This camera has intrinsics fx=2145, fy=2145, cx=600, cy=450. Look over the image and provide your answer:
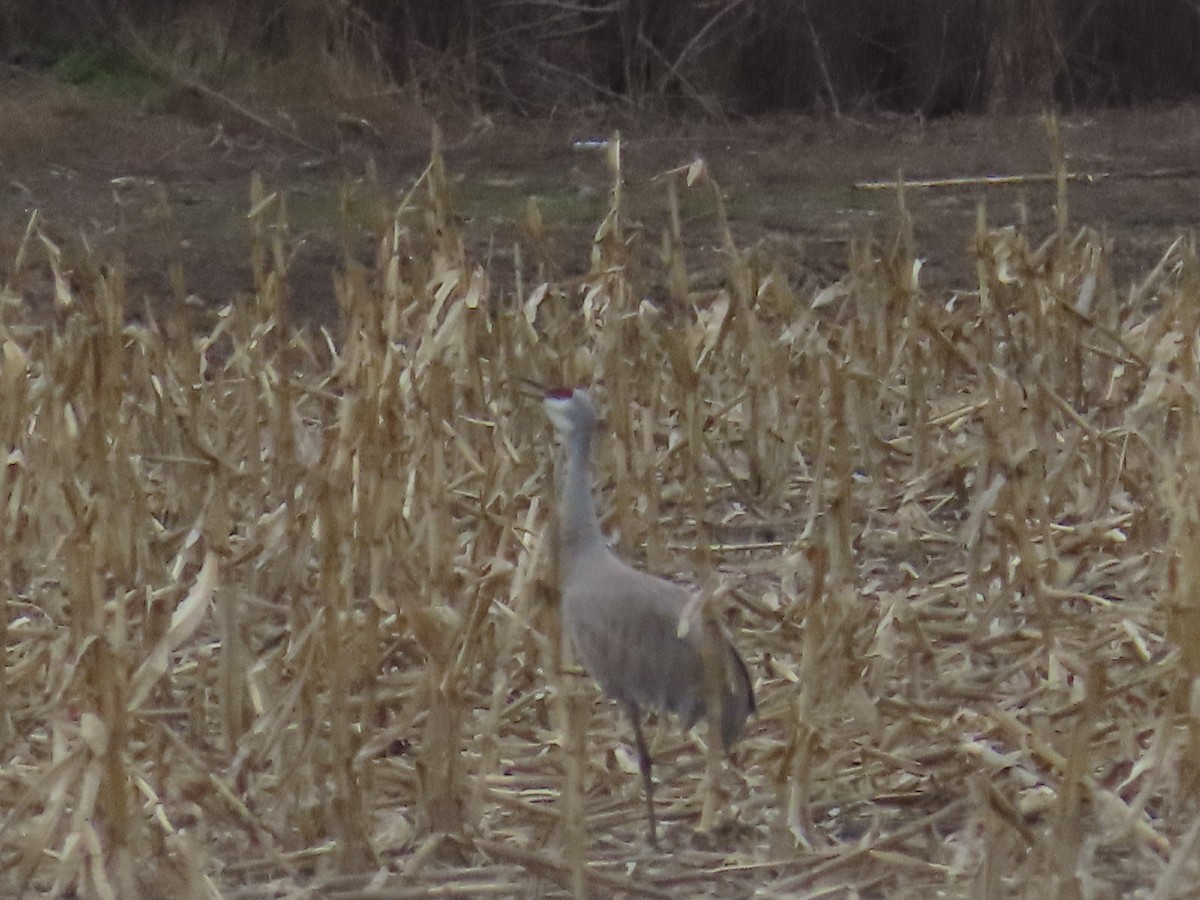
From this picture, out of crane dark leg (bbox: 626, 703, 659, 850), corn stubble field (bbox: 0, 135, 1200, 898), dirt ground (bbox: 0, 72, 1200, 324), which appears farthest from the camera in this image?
dirt ground (bbox: 0, 72, 1200, 324)

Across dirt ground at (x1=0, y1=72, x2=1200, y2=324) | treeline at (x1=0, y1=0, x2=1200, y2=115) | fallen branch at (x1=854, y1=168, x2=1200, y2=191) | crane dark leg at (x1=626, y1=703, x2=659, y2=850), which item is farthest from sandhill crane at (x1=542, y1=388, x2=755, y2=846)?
treeline at (x1=0, y1=0, x2=1200, y2=115)

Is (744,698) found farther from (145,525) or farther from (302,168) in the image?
(302,168)

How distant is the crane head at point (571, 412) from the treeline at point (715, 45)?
8693mm

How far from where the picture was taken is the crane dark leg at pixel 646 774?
10.6ft

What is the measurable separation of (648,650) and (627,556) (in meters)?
1.12

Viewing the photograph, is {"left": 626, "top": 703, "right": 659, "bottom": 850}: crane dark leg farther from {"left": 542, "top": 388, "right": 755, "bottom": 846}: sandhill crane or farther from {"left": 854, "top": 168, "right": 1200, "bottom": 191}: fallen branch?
{"left": 854, "top": 168, "right": 1200, "bottom": 191}: fallen branch

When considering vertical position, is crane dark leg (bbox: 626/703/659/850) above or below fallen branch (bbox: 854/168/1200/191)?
below

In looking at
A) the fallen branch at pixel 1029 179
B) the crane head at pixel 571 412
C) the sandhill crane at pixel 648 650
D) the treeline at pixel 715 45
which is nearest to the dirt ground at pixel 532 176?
the fallen branch at pixel 1029 179

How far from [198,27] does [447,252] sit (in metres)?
7.52

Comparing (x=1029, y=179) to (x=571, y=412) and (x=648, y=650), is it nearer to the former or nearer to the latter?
(x=571, y=412)

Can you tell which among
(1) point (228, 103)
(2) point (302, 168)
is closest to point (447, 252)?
(2) point (302, 168)

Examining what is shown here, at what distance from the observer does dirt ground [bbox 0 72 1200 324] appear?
853cm

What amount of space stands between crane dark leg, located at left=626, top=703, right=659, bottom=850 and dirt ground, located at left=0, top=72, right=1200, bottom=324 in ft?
15.0

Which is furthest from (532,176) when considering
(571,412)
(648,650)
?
(648,650)
